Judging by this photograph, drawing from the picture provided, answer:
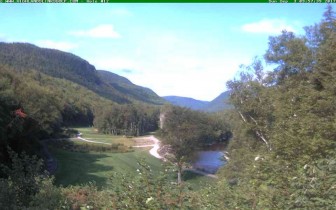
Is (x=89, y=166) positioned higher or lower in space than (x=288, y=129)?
lower

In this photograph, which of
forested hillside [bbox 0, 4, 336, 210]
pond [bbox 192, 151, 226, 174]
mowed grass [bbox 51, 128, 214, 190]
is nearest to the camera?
forested hillside [bbox 0, 4, 336, 210]

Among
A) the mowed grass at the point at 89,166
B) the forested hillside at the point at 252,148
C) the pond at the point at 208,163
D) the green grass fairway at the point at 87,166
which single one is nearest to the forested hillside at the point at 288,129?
the forested hillside at the point at 252,148

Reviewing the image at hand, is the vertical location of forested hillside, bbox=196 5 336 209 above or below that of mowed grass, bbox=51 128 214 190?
above

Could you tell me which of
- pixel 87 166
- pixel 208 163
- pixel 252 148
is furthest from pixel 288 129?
pixel 208 163

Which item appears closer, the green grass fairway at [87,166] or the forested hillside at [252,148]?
the forested hillside at [252,148]

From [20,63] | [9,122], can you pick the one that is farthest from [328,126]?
[20,63]

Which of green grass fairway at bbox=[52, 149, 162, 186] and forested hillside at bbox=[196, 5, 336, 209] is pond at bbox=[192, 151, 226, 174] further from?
forested hillside at bbox=[196, 5, 336, 209]

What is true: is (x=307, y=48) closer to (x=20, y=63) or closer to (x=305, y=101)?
(x=305, y=101)

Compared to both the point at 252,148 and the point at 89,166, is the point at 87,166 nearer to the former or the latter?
the point at 89,166

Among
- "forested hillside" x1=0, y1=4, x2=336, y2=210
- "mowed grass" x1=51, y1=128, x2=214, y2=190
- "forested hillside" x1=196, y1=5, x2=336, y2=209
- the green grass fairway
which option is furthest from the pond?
"forested hillside" x1=196, y1=5, x2=336, y2=209

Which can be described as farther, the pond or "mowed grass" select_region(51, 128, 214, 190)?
the pond

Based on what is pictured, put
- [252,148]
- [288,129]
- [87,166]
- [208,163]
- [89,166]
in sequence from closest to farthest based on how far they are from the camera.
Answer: [288,129]
[252,148]
[87,166]
[89,166]
[208,163]

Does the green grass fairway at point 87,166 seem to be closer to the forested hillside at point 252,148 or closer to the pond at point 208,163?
the forested hillside at point 252,148

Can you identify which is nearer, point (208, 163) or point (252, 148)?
point (252, 148)
